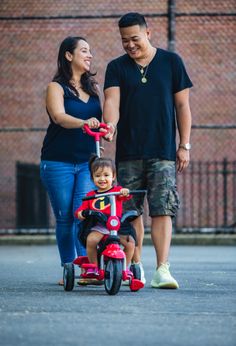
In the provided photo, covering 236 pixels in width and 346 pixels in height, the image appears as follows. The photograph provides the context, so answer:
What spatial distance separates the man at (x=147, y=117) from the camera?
7699mm

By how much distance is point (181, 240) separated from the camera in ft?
48.2

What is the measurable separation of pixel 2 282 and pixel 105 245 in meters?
1.46

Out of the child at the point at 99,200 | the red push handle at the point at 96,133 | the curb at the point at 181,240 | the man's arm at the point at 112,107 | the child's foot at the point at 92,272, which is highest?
the man's arm at the point at 112,107

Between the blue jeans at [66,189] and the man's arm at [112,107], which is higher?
the man's arm at [112,107]

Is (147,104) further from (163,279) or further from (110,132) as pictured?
(163,279)

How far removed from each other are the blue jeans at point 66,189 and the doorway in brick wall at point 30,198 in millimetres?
9977

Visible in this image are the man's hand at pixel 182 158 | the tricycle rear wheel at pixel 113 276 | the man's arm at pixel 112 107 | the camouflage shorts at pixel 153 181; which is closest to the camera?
the tricycle rear wheel at pixel 113 276

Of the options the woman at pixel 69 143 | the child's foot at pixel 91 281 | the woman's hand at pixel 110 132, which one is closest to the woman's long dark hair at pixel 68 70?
the woman at pixel 69 143

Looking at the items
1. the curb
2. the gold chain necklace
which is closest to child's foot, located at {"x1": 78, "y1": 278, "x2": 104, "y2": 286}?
the gold chain necklace

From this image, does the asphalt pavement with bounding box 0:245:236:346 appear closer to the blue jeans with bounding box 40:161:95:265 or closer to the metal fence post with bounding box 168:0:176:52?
the blue jeans with bounding box 40:161:95:265

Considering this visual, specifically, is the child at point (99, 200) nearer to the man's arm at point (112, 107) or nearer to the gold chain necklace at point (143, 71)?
the man's arm at point (112, 107)

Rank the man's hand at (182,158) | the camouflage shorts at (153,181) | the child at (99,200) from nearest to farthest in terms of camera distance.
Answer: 1. the child at (99,200)
2. the camouflage shorts at (153,181)
3. the man's hand at (182,158)

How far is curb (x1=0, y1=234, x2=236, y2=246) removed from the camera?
48.3 ft

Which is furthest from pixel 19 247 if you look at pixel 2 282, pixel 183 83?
pixel 183 83
